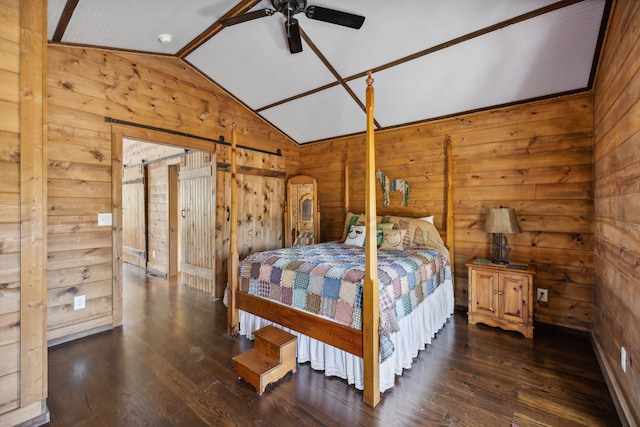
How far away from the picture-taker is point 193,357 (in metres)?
2.41

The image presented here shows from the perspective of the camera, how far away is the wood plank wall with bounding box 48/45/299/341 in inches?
106

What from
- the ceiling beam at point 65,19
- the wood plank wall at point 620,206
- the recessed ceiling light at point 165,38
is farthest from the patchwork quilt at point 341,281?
the ceiling beam at point 65,19

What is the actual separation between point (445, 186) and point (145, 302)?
4.12 m

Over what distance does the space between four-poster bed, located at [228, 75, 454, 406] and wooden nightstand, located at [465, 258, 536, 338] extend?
29 cm

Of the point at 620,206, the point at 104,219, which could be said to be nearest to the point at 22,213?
the point at 104,219

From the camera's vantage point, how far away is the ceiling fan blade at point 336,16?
1.98 metres

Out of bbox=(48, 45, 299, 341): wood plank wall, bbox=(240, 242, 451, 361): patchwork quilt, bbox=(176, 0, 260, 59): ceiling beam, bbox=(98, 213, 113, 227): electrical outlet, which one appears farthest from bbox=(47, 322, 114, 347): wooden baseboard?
bbox=(176, 0, 260, 59): ceiling beam

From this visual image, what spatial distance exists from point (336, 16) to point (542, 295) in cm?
328

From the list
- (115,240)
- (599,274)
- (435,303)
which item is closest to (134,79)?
(115,240)

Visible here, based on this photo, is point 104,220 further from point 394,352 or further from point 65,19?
point 394,352

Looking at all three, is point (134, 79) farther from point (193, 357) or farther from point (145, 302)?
point (193, 357)

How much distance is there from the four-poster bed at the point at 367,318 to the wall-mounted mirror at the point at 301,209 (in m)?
1.91

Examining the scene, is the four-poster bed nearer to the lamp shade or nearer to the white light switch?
the lamp shade

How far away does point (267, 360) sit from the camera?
211 cm
